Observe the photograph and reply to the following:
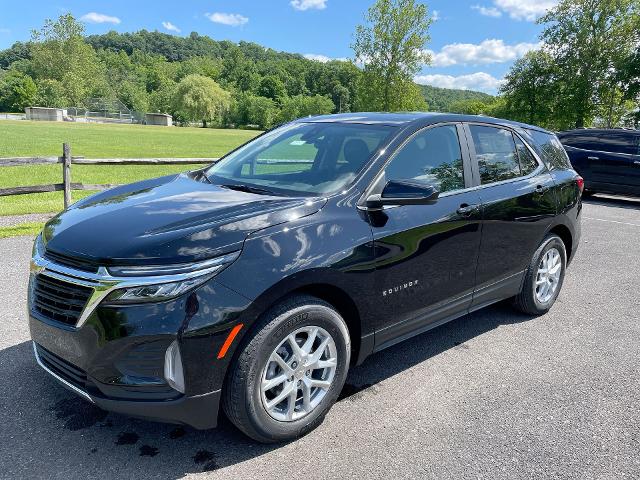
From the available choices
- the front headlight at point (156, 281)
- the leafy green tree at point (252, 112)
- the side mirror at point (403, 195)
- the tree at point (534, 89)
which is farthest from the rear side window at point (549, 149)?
the leafy green tree at point (252, 112)

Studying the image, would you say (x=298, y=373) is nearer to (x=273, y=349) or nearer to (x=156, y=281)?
(x=273, y=349)

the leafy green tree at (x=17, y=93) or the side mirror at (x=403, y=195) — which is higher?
the leafy green tree at (x=17, y=93)

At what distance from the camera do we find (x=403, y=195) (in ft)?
9.68

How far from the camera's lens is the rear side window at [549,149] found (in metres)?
4.64

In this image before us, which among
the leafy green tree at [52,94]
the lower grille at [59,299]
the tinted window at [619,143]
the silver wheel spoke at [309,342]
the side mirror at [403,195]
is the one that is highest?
the leafy green tree at [52,94]

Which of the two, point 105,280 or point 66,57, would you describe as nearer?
point 105,280

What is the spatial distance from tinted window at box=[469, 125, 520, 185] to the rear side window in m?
0.44

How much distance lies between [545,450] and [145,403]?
208 centimetres

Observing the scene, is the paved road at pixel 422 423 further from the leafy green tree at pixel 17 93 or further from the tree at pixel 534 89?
the leafy green tree at pixel 17 93

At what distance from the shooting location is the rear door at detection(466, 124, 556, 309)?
3.84 meters

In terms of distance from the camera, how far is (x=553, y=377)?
3574mm

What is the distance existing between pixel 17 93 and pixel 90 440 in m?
115

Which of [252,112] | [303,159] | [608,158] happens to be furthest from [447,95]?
[303,159]

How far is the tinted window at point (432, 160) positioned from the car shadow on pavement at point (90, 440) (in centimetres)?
140
